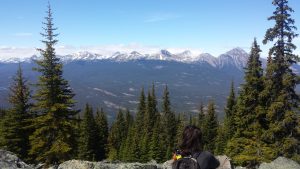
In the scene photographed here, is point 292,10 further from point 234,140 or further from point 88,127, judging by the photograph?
point 88,127

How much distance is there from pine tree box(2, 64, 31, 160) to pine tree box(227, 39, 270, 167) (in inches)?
870

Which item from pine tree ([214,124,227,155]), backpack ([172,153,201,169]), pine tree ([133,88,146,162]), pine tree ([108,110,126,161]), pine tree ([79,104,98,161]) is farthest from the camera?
pine tree ([108,110,126,161])

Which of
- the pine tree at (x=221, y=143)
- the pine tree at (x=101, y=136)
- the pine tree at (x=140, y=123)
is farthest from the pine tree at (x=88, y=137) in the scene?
the pine tree at (x=221, y=143)

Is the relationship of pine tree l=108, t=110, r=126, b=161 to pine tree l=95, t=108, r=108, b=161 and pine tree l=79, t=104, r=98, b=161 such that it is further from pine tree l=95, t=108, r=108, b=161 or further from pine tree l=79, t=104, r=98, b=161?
pine tree l=79, t=104, r=98, b=161

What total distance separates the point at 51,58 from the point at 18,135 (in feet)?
37.1

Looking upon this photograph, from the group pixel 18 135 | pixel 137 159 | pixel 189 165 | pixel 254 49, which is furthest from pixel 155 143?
pixel 189 165

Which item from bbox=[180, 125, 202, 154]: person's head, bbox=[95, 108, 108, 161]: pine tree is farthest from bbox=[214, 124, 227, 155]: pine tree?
bbox=[180, 125, 202, 154]: person's head

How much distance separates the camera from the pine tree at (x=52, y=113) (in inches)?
1340

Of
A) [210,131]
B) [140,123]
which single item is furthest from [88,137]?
[210,131]

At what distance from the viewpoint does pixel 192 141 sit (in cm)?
768

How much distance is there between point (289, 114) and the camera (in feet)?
99.8

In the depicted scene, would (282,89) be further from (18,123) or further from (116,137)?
(116,137)

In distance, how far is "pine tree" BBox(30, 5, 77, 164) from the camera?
34.0 meters

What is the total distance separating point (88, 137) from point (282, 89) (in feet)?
178
